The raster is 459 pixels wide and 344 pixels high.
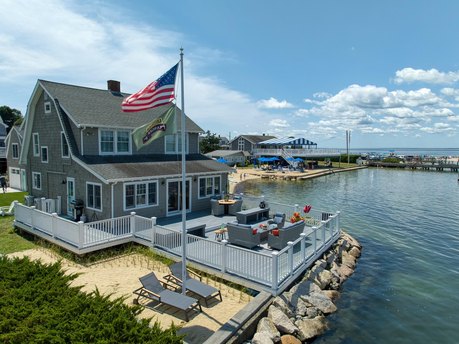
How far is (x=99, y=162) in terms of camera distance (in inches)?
640

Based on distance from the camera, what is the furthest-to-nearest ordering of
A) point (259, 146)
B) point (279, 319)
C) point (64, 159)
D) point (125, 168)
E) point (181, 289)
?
1. point (259, 146)
2. point (64, 159)
3. point (125, 168)
4. point (181, 289)
5. point (279, 319)

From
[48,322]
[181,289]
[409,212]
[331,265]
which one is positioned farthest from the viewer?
[409,212]

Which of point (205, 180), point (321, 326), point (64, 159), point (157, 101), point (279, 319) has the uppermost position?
point (157, 101)

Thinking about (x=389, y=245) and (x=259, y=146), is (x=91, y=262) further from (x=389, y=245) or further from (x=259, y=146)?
(x=259, y=146)

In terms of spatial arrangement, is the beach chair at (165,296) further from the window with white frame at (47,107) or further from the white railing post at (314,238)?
the window with white frame at (47,107)

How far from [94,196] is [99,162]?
5.60 ft

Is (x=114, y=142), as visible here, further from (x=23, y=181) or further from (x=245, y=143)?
(x=245, y=143)


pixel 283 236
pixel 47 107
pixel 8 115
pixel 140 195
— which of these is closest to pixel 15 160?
pixel 47 107

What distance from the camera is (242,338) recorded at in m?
7.96

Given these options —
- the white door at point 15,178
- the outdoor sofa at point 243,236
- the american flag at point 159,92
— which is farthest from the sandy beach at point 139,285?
the white door at point 15,178

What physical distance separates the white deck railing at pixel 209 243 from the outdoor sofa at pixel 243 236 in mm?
711

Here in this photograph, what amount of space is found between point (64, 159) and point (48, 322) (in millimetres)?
12816

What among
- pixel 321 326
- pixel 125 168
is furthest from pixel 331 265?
pixel 125 168

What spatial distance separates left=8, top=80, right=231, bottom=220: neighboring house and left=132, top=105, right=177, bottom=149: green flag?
510 cm
